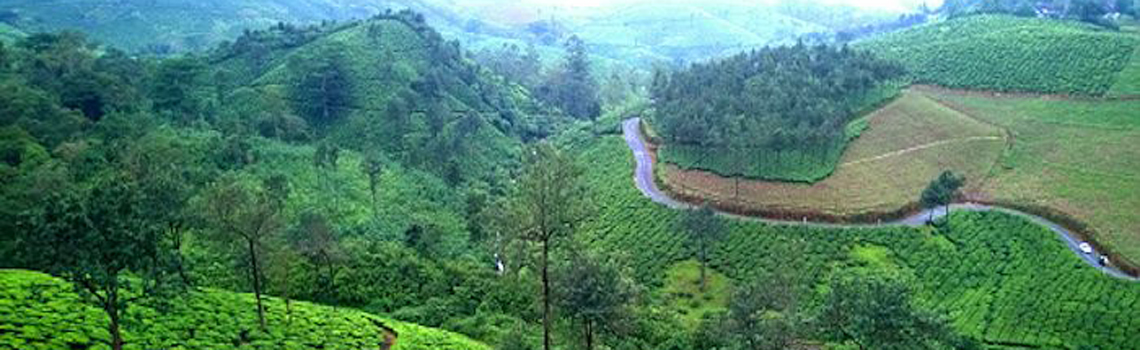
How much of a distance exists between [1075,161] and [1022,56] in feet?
111

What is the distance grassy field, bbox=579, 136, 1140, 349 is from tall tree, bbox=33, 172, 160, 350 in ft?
124

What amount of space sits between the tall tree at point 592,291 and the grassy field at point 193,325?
9.10 metres

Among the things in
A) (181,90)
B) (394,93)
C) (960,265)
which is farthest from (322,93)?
(960,265)

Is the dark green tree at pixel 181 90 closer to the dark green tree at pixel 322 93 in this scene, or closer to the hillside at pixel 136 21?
the dark green tree at pixel 322 93

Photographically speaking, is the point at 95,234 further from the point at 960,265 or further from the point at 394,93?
the point at 394,93

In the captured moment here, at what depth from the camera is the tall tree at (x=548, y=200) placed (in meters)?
35.3

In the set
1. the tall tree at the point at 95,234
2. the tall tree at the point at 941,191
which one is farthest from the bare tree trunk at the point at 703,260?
the tall tree at the point at 95,234

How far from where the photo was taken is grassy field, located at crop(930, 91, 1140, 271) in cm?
6638

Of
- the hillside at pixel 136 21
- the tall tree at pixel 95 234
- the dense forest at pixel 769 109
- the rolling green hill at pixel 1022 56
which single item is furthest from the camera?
the hillside at pixel 136 21

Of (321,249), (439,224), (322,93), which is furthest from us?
(322,93)

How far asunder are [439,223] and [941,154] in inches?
2021

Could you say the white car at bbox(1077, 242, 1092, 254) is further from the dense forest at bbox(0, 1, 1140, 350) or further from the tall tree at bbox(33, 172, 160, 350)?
the tall tree at bbox(33, 172, 160, 350)

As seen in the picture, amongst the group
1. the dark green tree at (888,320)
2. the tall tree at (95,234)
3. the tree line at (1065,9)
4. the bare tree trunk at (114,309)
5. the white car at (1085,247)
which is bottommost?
the white car at (1085,247)

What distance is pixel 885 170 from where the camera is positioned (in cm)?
7931
